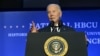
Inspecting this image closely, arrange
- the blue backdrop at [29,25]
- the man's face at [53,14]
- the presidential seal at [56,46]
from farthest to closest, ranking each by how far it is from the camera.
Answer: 1. the blue backdrop at [29,25]
2. the man's face at [53,14]
3. the presidential seal at [56,46]

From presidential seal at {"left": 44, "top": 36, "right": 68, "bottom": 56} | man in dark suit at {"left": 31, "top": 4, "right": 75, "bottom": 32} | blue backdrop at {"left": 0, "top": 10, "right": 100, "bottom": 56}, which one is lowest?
blue backdrop at {"left": 0, "top": 10, "right": 100, "bottom": 56}

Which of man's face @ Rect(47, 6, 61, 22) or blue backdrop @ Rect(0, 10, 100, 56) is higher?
man's face @ Rect(47, 6, 61, 22)

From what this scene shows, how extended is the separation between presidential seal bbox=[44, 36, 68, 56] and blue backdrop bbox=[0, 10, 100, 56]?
1.94m

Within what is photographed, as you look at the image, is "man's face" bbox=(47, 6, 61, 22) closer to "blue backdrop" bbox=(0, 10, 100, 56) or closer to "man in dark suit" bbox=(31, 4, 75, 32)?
"man in dark suit" bbox=(31, 4, 75, 32)

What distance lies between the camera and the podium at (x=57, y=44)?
2303 millimetres

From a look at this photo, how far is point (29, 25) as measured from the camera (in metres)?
4.30

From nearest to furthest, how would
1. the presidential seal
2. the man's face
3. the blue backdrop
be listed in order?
the presidential seal → the man's face → the blue backdrop

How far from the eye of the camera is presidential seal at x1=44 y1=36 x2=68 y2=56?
90.4 inches

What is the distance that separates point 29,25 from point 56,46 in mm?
2031

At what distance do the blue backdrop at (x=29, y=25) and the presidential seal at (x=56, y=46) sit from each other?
1.94 metres

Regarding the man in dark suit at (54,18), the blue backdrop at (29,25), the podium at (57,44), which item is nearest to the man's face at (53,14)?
the man in dark suit at (54,18)

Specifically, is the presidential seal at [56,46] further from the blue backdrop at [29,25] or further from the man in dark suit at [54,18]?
the blue backdrop at [29,25]

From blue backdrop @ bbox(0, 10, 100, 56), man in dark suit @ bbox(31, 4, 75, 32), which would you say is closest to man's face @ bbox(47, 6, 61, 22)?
man in dark suit @ bbox(31, 4, 75, 32)

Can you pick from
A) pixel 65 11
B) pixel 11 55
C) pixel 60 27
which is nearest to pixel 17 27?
pixel 11 55
